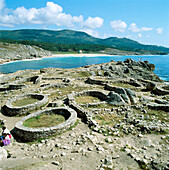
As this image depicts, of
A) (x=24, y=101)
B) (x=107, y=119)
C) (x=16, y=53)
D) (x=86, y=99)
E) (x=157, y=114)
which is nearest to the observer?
(x=107, y=119)

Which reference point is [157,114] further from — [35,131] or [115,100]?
[35,131]

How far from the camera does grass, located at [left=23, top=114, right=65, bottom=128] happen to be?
12555 mm

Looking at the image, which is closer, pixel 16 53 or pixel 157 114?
pixel 157 114

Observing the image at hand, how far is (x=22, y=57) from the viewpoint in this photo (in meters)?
138

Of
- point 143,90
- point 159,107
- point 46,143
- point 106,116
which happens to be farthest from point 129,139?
point 143,90

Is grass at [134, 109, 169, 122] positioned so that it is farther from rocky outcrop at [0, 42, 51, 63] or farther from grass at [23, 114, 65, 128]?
rocky outcrop at [0, 42, 51, 63]

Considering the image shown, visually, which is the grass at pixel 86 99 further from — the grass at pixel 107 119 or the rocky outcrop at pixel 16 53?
the rocky outcrop at pixel 16 53

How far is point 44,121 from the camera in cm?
1326

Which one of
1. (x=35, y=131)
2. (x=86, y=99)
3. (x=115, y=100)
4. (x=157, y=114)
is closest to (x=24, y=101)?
(x=86, y=99)

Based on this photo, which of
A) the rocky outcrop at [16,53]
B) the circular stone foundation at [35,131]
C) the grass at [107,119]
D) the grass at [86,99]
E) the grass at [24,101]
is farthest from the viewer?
the rocky outcrop at [16,53]

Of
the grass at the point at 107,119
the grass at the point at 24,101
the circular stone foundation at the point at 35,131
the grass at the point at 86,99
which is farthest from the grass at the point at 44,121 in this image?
the grass at the point at 86,99

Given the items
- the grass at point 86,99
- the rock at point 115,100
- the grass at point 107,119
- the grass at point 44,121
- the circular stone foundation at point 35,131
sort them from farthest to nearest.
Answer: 1. the grass at point 86,99
2. the rock at point 115,100
3. the grass at point 107,119
4. the grass at point 44,121
5. the circular stone foundation at point 35,131

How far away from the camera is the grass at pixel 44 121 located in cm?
1255

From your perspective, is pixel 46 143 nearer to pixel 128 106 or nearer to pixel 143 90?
pixel 128 106
